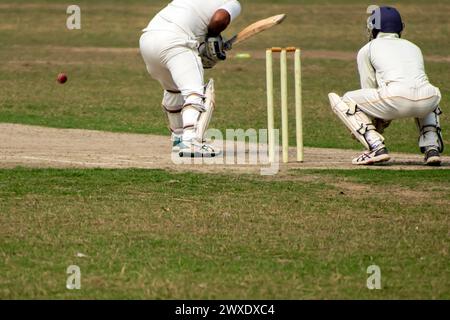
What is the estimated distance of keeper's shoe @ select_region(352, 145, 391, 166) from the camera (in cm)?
1295

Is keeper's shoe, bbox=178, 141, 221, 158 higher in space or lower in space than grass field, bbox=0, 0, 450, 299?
higher

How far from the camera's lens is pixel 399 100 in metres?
12.7

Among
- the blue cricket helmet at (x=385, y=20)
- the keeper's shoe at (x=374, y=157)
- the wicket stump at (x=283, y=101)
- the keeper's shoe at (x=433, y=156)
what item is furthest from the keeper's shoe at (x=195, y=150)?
the keeper's shoe at (x=433, y=156)

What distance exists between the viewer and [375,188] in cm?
1164

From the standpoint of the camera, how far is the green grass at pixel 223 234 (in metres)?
7.91

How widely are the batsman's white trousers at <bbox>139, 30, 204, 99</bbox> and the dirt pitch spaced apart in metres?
0.82

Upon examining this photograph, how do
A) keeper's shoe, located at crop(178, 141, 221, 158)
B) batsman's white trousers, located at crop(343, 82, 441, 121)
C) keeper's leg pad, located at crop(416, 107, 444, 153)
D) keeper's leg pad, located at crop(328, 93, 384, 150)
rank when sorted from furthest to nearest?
keeper's shoe, located at crop(178, 141, 221, 158)
keeper's leg pad, located at crop(416, 107, 444, 153)
keeper's leg pad, located at crop(328, 93, 384, 150)
batsman's white trousers, located at crop(343, 82, 441, 121)

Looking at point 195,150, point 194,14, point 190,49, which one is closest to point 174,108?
point 195,150

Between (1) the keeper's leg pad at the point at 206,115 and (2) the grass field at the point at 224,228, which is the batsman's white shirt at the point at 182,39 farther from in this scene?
(2) the grass field at the point at 224,228

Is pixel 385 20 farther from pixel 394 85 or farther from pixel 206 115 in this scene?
pixel 206 115

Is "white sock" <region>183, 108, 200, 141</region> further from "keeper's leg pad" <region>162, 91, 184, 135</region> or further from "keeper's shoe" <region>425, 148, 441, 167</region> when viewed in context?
"keeper's shoe" <region>425, 148, 441, 167</region>

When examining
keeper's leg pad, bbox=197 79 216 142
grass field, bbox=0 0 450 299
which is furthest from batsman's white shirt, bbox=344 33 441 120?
keeper's leg pad, bbox=197 79 216 142
